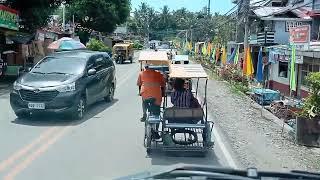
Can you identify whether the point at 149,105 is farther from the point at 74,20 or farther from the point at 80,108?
the point at 74,20

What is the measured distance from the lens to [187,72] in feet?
29.7

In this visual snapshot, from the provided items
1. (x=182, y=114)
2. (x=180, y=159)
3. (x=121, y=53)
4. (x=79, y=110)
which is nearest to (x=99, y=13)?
(x=121, y=53)

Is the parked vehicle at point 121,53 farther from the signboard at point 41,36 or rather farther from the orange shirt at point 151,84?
the orange shirt at point 151,84

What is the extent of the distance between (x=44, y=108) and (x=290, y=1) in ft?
107

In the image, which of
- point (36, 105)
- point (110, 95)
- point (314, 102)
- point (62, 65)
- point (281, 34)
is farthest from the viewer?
point (281, 34)

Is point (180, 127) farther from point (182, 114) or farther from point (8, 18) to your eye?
point (8, 18)

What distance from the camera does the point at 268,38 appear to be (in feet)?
117

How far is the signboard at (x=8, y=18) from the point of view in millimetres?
22734

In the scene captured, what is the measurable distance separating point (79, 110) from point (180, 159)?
181 inches

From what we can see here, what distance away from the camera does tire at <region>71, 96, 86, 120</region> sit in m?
12.4

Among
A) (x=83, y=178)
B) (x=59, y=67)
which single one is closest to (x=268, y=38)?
A: (x=59, y=67)

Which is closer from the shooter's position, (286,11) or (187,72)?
(187,72)

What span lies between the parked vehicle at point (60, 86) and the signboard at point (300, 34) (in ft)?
32.6

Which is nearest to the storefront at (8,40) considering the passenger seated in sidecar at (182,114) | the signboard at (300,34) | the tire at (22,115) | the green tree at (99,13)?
the tire at (22,115)
